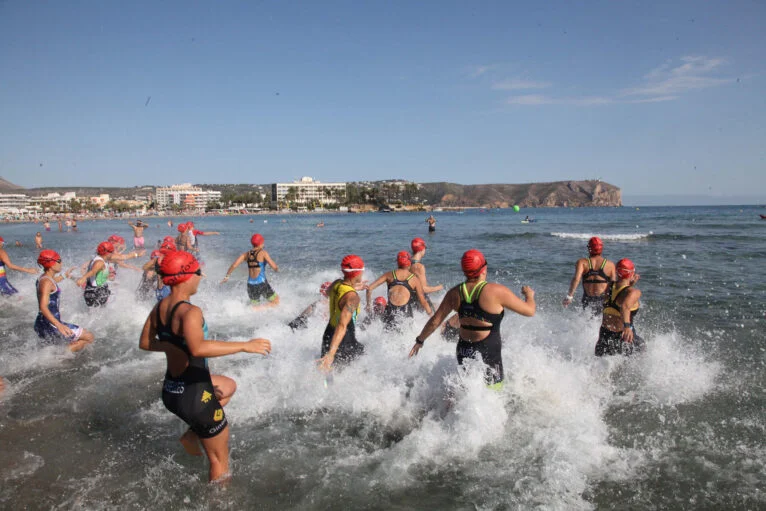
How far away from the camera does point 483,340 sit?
4574 mm

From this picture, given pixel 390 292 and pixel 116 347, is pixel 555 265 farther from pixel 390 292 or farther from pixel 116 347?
pixel 116 347

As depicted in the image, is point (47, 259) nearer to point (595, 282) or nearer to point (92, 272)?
point (92, 272)

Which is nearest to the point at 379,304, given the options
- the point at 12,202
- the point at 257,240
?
the point at 257,240

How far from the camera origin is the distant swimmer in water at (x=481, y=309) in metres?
4.41

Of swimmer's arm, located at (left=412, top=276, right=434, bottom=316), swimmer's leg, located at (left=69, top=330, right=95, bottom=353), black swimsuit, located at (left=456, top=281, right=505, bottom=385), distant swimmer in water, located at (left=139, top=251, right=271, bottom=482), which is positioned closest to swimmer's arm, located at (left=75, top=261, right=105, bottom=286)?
swimmer's leg, located at (left=69, top=330, right=95, bottom=353)

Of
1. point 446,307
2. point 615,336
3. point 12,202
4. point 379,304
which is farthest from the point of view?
point 12,202

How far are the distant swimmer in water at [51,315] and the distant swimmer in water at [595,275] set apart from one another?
8.13 meters

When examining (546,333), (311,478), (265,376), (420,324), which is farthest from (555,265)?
(311,478)

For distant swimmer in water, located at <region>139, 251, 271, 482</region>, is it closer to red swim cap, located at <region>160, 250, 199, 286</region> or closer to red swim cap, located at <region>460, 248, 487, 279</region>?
red swim cap, located at <region>160, 250, 199, 286</region>

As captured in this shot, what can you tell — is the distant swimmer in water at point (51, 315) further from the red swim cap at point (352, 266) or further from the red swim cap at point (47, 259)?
the red swim cap at point (352, 266)

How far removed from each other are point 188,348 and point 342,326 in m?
2.02

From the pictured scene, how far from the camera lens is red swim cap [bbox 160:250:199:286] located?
344 centimetres

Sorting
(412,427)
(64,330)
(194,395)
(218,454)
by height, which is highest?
(194,395)

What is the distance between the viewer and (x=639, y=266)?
687 inches
